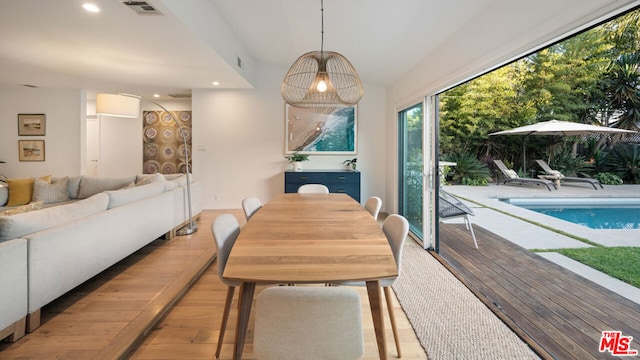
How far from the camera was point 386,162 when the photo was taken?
203 inches

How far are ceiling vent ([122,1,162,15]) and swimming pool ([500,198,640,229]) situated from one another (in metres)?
6.55

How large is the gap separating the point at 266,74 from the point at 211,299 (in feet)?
13.6

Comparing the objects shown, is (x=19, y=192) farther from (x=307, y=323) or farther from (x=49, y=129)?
(x=307, y=323)

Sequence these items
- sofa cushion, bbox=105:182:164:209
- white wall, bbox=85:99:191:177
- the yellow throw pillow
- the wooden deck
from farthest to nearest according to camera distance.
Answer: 1. white wall, bbox=85:99:191:177
2. the yellow throw pillow
3. sofa cushion, bbox=105:182:164:209
4. the wooden deck


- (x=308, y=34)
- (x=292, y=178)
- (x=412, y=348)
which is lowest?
(x=412, y=348)

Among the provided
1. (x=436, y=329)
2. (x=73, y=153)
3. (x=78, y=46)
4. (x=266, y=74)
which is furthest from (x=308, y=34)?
(x=73, y=153)

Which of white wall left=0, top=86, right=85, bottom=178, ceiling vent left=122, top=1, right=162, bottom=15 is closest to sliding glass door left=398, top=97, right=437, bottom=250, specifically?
ceiling vent left=122, top=1, right=162, bottom=15

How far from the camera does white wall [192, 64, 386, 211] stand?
512 centimetres

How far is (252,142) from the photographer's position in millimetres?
5195

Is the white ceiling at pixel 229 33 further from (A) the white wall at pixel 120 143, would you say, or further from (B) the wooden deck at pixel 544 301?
(B) the wooden deck at pixel 544 301

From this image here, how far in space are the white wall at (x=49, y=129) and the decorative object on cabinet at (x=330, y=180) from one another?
4.04m

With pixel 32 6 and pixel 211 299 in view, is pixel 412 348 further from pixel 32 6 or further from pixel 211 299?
pixel 32 6

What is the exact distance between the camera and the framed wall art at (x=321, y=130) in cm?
515

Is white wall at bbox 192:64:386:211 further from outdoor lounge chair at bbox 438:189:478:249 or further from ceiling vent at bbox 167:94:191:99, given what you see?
outdoor lounge chair at bbox 438:189:478:249
